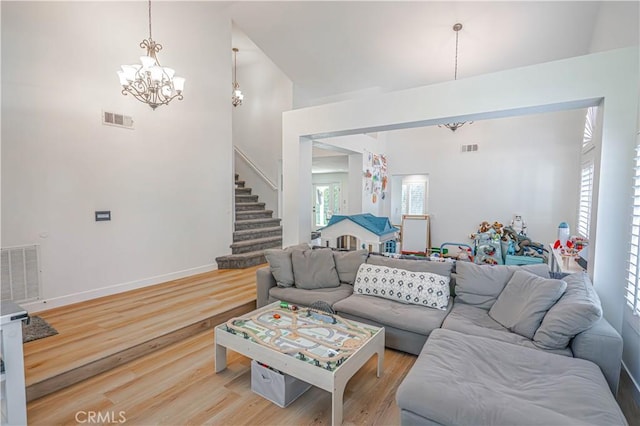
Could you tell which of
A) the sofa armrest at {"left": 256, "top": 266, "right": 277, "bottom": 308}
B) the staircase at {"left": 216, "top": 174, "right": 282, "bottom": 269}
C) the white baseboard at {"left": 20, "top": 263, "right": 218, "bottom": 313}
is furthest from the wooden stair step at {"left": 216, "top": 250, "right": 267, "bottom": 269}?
the sofa armrest at {"left": 256, "top": 266, "right": 277, "bottom": 308}

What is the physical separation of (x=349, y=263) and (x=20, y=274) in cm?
345

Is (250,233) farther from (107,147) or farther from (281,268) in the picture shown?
(107,147)

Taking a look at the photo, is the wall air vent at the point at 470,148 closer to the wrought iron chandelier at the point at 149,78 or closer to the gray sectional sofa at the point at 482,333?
the gray sectional sofa at the point at 482,333

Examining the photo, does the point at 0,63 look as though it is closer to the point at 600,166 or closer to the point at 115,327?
the point at 115,327

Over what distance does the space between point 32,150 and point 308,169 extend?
3.13 metres

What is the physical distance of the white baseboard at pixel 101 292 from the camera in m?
3.20

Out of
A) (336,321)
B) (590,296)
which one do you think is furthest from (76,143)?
(590,296)

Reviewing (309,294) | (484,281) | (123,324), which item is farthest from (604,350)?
(123,324)

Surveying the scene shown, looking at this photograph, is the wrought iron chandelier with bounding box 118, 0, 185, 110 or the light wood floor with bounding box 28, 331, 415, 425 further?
the wrought iron chandelier with bounding box 118, 0, 185, 110

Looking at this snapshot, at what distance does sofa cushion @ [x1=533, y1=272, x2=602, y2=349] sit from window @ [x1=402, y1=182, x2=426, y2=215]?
5.08 m

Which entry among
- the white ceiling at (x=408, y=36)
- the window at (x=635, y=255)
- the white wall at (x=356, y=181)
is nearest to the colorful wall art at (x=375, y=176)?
the white wall at (x=356, y=181)

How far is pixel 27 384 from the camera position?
2018 millimetres

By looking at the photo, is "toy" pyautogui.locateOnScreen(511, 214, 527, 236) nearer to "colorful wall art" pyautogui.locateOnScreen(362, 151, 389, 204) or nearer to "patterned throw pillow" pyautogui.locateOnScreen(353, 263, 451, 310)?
"colorful wall art" pyautogui.locateOnScreen(362, 151, 389, 204)

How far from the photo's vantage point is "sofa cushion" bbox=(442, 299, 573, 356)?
213 centimetres
